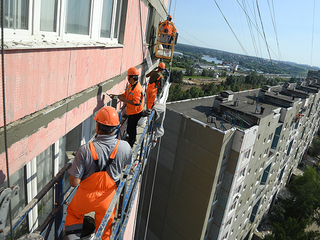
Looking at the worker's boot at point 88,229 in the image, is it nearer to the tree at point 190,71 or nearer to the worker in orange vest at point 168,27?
the worker in orange vest at point 168,27

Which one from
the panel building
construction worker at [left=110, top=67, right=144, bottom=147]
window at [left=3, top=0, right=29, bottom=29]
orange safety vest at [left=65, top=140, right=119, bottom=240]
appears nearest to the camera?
window at [left=3, top=0, right=29, bottom=29]

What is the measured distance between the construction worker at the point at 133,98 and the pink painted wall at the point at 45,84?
71 centimetres

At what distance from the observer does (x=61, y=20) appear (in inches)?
136

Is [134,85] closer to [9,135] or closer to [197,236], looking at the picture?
[9,135]

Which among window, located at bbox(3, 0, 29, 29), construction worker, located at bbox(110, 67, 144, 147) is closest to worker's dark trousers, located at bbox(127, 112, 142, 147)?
construction worker, located at bbox(110, 67, 144, 147)

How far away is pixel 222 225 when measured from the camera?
61.0ft

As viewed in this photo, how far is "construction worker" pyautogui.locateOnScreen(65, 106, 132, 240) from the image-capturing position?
121 inches

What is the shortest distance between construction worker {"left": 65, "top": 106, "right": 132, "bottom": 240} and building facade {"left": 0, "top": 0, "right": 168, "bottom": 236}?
79 centimetres

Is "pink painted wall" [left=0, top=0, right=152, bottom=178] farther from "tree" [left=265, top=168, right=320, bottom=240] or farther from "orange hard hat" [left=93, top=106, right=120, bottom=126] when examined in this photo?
"tree" [left=265, top=168, right=320, bottom=240]

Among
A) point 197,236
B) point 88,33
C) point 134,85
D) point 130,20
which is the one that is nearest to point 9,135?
point 88,33

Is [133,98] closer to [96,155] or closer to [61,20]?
[61,20]

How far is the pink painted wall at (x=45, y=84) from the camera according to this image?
258cm

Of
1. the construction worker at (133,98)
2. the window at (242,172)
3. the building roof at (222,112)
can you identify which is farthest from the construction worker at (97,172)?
the window at (242,172)

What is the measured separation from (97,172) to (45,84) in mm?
1469
